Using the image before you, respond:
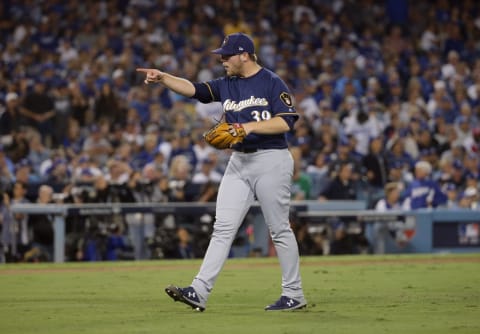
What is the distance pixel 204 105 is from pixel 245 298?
10896 millimetres

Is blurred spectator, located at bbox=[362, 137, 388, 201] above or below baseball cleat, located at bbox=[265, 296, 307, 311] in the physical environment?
above

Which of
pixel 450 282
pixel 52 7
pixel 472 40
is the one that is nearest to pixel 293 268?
pixel 450 282

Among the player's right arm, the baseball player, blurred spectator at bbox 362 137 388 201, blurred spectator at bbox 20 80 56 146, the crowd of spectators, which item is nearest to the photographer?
the baseball player

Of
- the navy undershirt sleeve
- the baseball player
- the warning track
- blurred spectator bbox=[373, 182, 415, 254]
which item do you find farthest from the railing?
the baseball player

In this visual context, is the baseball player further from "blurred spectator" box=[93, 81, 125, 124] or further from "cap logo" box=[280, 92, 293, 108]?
"blurred spectator" box=[93, 81, 125, 124]

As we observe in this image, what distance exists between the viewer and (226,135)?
283 inches

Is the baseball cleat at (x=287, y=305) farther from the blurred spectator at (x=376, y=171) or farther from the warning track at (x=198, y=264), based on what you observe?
the blurred spectator at (x=376, y=171)

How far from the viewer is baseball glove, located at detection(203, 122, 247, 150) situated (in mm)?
7148

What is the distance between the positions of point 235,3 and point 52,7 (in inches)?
172

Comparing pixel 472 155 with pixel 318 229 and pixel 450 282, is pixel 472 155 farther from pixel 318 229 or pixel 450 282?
pixel 450 282

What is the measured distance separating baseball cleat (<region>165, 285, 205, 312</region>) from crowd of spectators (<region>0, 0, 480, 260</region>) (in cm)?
740

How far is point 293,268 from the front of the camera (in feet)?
24.3

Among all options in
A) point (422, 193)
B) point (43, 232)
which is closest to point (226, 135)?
point (43, 232)

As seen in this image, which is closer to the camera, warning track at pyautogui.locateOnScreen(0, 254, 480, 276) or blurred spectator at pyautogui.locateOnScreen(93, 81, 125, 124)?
warning track at pyautogui.locateOnScreen(0, 254, 480, 276)
